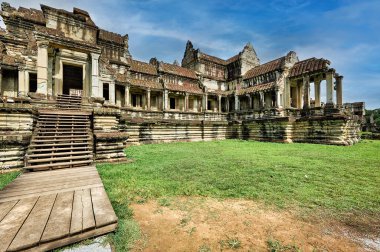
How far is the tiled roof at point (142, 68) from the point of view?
2204 centimetres

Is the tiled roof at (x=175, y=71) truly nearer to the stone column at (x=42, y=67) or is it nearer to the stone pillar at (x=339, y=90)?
the stone column at (x=42, y=67)

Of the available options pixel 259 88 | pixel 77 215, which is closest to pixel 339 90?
pixel 259 88

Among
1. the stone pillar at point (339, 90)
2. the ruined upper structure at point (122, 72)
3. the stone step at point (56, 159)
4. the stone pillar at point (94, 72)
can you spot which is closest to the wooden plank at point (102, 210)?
the stone step at point (56, 159)

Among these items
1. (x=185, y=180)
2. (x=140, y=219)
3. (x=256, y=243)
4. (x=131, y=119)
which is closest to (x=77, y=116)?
(x=131, y=119)

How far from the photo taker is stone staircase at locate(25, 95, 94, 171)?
634 cm

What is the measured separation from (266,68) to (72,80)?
2437cm

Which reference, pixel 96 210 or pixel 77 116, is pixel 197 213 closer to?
pixel 96 210

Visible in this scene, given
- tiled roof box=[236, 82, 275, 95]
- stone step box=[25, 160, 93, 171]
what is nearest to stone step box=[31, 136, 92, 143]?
Result: stone step box=[25, 160, 93, 171]

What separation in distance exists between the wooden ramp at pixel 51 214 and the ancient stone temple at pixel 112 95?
2.56 m

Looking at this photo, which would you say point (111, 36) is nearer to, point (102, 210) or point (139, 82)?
point (139, 82)

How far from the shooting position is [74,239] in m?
2.46

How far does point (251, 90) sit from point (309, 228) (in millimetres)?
24074

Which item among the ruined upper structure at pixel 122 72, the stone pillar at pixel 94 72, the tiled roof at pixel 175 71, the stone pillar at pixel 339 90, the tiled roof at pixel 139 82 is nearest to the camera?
the stone pillar at pixel 94 72

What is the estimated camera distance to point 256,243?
2.60 metres
